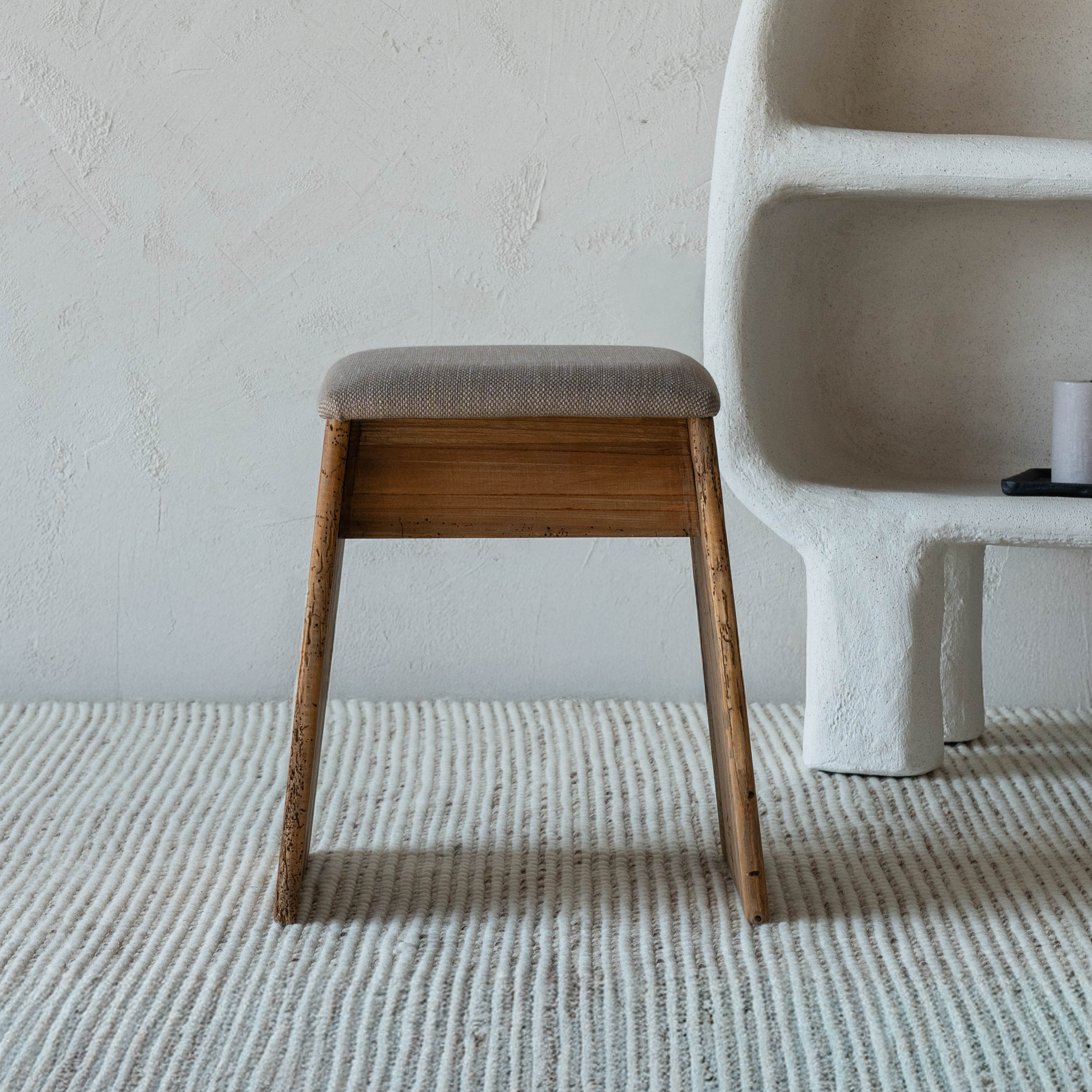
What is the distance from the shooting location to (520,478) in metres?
0.82

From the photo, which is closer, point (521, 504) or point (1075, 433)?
point (521, 504)

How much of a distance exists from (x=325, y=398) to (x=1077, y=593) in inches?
35.8

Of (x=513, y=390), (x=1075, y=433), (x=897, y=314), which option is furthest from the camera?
(x=897, y=314)

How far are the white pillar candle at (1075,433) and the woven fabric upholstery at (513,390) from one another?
1.52 ft

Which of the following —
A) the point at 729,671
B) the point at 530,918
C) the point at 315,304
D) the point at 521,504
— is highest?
the point at 315,304

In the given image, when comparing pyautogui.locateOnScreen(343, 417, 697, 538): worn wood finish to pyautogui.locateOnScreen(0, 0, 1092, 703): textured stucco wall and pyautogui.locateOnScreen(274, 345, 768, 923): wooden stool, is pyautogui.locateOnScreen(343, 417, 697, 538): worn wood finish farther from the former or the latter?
pyautogui.locateOnScreen(0, 0, 1092, 703): textured stucco wall

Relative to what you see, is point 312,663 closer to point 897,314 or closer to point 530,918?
point 530,918

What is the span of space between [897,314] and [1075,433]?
24cm

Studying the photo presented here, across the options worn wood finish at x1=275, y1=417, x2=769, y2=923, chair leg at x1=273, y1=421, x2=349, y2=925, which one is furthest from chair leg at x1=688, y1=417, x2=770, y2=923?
chair leg at x1=273, y1=421, x2=349, y2=925

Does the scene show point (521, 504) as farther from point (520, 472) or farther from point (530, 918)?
point (530, 918)

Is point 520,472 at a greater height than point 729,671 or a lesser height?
greater

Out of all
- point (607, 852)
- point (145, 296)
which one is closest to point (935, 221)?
point (607, 852)

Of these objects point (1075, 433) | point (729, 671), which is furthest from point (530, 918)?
point (1075, 433)

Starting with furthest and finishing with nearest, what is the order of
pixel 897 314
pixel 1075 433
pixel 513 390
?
1. pixel 897 314
2. pixel 1075 433
3. pixel 513 390
